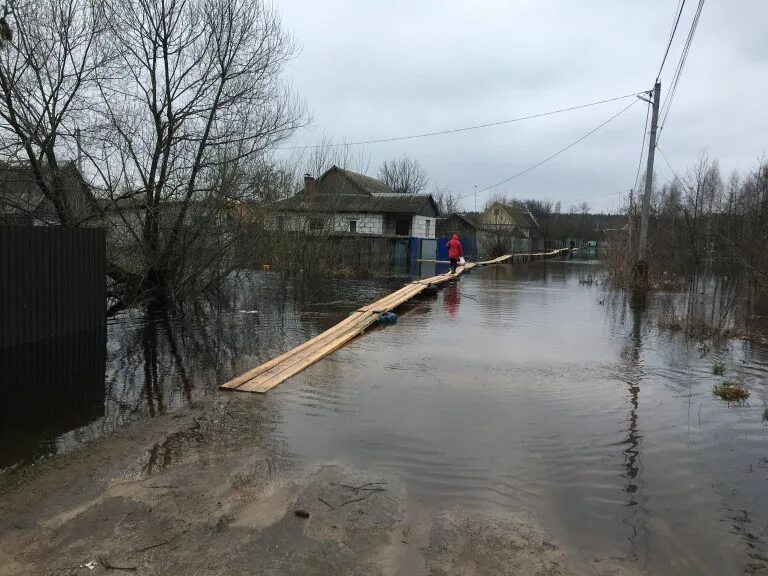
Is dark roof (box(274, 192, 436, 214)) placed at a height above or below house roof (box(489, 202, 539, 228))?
below

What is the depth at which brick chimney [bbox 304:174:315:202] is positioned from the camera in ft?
84.2

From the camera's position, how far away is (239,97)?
45.1ft

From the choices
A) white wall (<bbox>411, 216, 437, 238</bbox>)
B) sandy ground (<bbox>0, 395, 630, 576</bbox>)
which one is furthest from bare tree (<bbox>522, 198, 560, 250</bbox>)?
sandy ground (<bbox>0, 395, 630, 576</bbox>)

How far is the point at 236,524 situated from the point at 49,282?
7.04 m

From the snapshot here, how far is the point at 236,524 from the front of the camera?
3.52m

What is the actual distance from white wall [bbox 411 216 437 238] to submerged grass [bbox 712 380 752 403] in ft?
117

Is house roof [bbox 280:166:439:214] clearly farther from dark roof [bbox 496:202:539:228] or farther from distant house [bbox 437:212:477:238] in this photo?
dark roof [bbox 496:202:539:228]

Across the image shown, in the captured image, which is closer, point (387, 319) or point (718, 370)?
point (718, 370)

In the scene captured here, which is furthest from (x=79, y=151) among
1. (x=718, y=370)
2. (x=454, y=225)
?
(x=454, y=225)

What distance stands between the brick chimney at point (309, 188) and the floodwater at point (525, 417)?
583 inches

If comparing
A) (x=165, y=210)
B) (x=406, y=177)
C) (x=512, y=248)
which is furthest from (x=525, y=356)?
(x=406, y=177)

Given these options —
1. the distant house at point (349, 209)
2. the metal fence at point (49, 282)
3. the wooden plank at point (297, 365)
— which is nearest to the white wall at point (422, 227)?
Result: the distant house at point (349, 209)

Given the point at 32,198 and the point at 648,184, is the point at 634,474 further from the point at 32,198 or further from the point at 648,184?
the point at 648,184

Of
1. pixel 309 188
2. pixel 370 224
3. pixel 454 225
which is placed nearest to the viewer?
pixel 309 188
